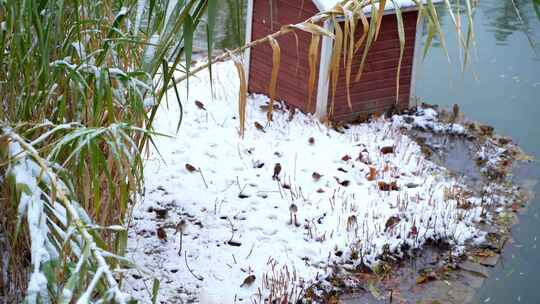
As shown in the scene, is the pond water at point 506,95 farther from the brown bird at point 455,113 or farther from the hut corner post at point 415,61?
the hut corner post at point 415,61

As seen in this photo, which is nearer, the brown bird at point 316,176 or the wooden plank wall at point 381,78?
the brown bird at point 316,176

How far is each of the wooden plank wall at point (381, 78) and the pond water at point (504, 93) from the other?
0.68m

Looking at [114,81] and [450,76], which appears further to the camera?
[450,76]

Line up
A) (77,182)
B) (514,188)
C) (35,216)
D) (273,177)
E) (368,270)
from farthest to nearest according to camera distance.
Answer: (514,188)
(273,177)
(368,270)
(77,182)
(35,216)

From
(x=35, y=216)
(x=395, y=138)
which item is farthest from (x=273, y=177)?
(x=35, y=216)

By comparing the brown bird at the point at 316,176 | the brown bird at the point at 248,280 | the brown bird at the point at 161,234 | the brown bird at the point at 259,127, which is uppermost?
the brown bird at the point at 259,127

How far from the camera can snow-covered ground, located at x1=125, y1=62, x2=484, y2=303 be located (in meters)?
4.25

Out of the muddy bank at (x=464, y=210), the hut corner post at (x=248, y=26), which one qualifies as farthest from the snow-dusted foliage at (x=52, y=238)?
the hut corner post at (x=248, y=26)

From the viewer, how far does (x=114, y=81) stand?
316 cm

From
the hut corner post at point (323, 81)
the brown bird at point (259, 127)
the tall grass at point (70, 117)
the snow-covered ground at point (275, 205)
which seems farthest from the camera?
the hut corner post at point (323, 81)

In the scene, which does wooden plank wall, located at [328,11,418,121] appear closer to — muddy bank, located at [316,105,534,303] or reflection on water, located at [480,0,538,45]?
muddy bank, located at [316,105,534,303]

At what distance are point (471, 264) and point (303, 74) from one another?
7.74 feet

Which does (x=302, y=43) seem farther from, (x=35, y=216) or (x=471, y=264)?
(x=35, y=216)

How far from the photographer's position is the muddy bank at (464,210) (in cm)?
439
